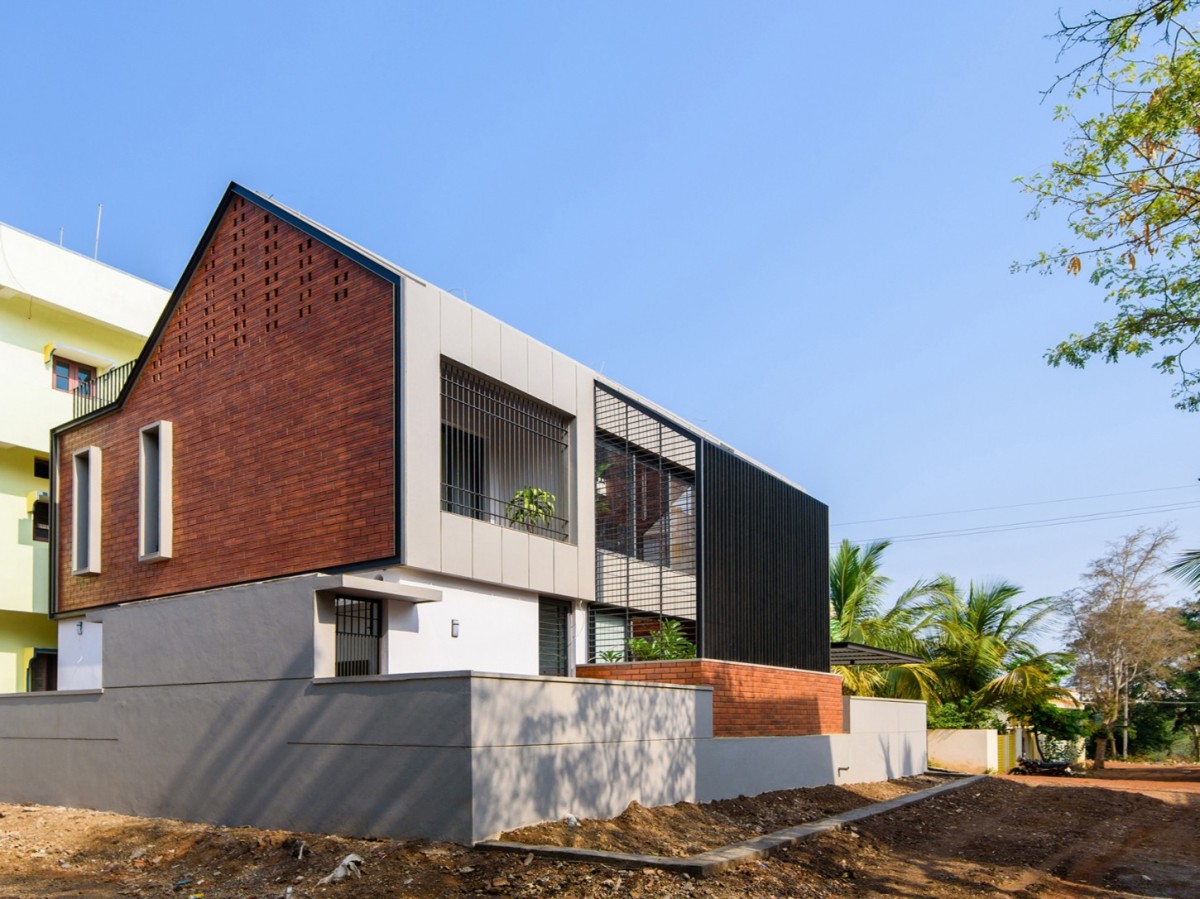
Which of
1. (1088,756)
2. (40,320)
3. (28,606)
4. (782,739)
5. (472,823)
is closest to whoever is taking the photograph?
Result: (472,823)

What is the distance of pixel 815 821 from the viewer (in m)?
14.2

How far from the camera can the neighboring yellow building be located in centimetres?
2150

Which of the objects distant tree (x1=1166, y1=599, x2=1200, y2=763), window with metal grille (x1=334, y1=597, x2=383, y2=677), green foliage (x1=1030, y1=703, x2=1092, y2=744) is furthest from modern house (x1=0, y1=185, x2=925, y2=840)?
distant tree (x1=1166, y1=599, x2=1200, y2=763)

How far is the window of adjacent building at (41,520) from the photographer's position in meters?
22.4

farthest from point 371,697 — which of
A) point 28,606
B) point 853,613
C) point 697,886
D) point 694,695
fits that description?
point 853,613

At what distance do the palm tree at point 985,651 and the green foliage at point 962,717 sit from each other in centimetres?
27

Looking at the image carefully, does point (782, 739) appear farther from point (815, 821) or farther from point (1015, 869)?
point (1015, 869)

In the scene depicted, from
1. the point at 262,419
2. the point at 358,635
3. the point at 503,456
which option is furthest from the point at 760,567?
the point at 262,419

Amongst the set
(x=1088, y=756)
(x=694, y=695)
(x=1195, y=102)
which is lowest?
(x=1088, y=756)

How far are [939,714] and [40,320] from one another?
24626mm

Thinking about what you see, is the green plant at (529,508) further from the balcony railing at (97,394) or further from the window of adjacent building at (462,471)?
the balcony railing at (97,394)

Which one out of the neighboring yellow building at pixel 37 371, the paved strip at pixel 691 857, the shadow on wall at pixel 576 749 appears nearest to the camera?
the paved strip at pixel 691 857

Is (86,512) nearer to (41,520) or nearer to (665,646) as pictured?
(41,520)

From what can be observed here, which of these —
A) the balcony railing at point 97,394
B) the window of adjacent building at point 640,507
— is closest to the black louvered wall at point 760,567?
the window of adjacent building at point 640,507
